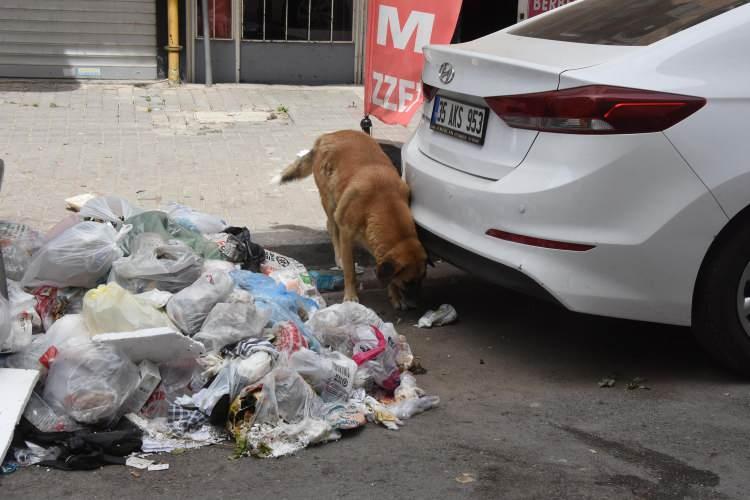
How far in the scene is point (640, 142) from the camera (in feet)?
13.2

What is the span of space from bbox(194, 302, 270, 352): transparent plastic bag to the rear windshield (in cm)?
202

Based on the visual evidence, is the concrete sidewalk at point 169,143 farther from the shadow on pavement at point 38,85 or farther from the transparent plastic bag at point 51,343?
the transparent plastic bag at point 51,343

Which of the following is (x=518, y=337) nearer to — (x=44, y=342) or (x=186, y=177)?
(x=44, y=342)

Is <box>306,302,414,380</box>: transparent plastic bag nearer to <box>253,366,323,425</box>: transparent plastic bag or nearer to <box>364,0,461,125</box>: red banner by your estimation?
<box>253,366,323,425</box>: transparent plastic bag

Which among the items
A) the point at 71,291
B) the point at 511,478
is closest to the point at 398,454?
the point at 511,478

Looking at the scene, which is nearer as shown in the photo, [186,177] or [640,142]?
[640,142]

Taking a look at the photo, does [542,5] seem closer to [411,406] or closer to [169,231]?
[169,231]

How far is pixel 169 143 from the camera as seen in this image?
28.7 feet

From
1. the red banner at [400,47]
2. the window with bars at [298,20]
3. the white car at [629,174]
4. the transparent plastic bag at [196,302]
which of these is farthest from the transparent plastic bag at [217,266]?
the window with bars at [298,20]

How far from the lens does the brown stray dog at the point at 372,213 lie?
501cm

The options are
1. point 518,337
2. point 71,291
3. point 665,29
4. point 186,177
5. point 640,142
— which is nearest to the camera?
A: point 640,142

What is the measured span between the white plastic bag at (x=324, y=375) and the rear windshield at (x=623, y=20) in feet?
6.38

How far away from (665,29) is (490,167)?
996mm

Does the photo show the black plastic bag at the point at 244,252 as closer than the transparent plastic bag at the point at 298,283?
No
